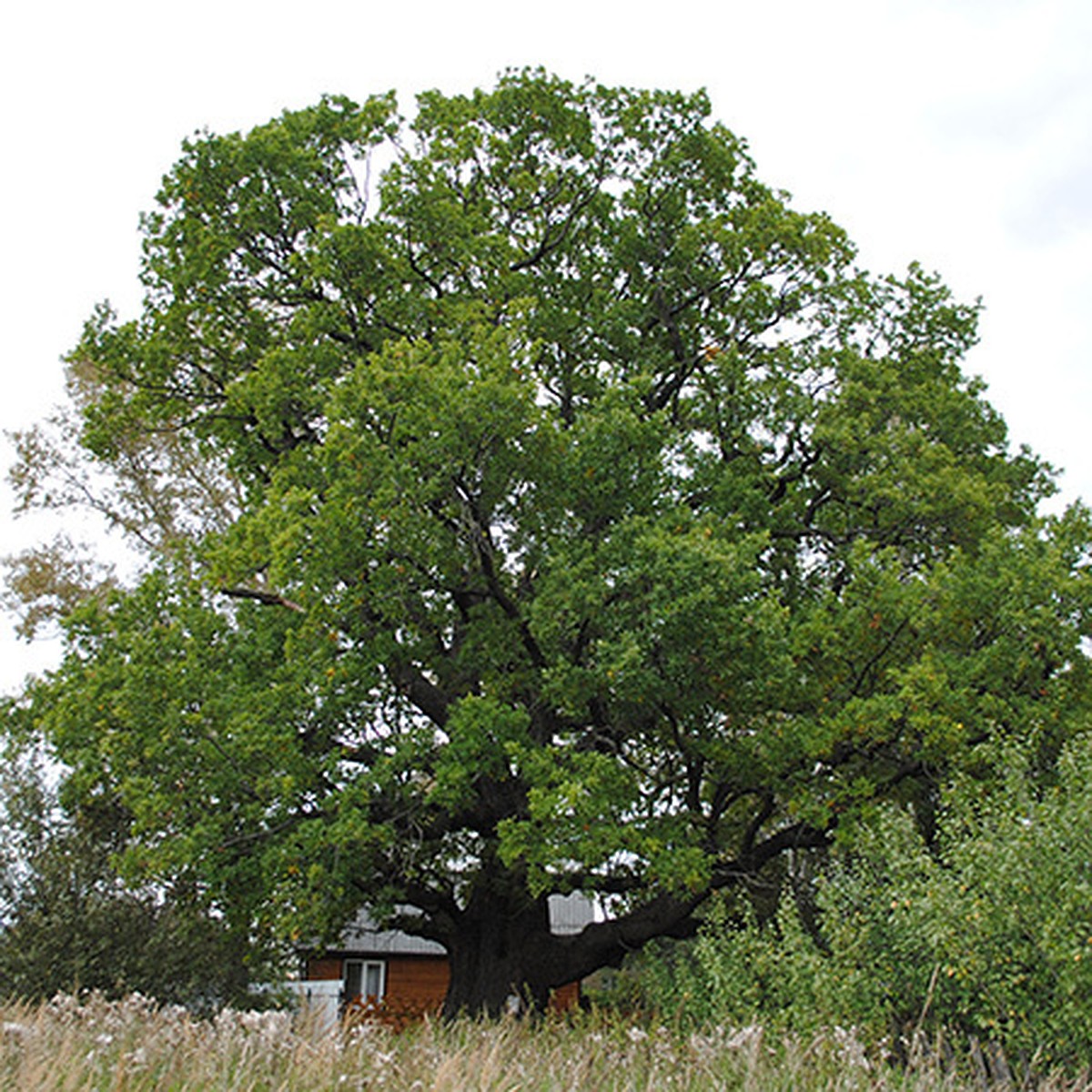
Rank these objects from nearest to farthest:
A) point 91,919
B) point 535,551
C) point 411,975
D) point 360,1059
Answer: point 360,1059, point 91,919, point 535,551, point 411,975

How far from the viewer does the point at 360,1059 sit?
201 inches

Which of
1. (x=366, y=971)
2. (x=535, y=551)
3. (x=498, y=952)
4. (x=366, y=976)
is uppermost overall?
(x=535, y=551)

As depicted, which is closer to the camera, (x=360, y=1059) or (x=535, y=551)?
(x=360, y=1059)

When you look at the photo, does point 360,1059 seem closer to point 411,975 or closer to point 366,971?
point 366,971

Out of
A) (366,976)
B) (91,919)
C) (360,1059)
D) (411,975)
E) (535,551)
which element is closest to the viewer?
(360,1059)

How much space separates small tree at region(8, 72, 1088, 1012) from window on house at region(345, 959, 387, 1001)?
10878 mm

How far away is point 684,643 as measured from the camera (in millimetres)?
11906

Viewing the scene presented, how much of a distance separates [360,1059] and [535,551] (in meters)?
9.60

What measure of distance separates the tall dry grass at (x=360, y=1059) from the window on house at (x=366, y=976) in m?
20.4

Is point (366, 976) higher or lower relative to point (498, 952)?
higher

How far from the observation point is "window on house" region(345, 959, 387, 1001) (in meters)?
25.7

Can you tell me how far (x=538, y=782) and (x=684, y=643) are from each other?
2349mm

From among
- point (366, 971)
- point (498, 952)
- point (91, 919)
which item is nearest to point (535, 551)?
point (498, 952)

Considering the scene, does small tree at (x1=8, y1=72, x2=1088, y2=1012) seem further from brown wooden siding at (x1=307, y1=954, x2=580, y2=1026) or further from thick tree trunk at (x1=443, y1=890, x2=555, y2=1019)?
brown wooden siding at (x1=307, y1=954, x2=580, y2=1026)
